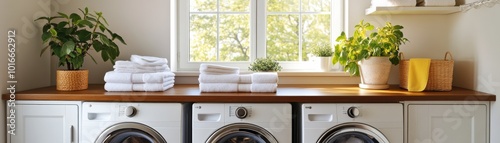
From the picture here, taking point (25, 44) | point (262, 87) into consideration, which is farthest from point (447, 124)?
point (25, 44)

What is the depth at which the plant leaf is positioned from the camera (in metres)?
2.11

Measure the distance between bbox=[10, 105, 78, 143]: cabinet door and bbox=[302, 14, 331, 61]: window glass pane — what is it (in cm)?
160

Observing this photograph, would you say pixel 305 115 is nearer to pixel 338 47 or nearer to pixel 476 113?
pixel 338 47

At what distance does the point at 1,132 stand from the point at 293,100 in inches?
63.2

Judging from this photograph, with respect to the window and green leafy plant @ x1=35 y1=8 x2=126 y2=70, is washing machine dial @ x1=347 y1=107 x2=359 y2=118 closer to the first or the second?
the window

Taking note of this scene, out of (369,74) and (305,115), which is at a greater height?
(369,74)

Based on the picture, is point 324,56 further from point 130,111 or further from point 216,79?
point 130,111

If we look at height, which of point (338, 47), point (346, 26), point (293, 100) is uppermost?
point (346, 26)

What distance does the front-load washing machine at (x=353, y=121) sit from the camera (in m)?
1.93

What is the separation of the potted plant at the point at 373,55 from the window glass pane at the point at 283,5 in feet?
1.88

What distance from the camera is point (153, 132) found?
1.96m

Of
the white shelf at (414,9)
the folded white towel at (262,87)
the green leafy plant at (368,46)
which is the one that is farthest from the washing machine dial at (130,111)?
the white shelf at (414,9)

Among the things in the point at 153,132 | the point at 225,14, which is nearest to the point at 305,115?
the point at 153,132

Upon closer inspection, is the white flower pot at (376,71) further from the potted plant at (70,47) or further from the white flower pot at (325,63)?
the potted plant at (70,47)
